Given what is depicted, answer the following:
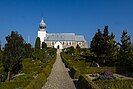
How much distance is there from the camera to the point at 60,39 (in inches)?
5226

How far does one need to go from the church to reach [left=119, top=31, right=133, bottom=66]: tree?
282 ft

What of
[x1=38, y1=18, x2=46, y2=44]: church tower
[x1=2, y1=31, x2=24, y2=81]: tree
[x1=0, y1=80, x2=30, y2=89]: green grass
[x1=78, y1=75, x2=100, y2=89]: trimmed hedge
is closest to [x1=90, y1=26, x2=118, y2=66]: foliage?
[x1=2, y1=31, x2=24, y2=81]: tree

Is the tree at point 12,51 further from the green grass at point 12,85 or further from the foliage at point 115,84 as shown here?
the foliage at point 115,84

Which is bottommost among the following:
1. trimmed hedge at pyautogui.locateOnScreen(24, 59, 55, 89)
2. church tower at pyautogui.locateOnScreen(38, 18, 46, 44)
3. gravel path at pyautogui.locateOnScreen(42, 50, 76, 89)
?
gravel path at pyautogui.locateOnScreen(42, 50, 76, 89)

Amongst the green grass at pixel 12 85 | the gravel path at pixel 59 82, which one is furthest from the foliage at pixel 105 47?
the green grass at pixel 12 85

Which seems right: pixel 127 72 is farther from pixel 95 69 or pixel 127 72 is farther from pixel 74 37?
pixel 74 37

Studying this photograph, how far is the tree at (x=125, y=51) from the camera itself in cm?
3747

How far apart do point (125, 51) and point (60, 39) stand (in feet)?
305

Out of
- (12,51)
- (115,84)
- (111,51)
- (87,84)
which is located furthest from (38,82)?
(111,51)

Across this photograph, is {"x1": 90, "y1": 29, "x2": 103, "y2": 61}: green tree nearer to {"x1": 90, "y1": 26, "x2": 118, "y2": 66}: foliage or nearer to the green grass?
{"x1": 90, "y1": 26, "x2": 118, "y2": 66}: foliage

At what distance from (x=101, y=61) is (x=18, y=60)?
25715 mm

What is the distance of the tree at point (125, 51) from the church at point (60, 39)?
85926 mm

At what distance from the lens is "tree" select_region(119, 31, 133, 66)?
37472 mm

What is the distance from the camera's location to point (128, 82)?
22047 mm
